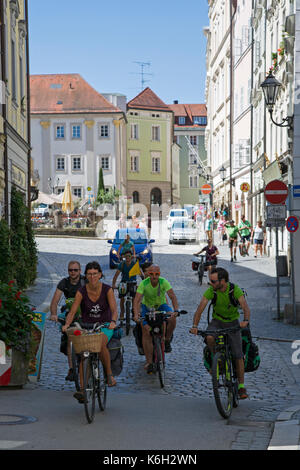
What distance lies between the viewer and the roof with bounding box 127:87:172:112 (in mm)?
88350

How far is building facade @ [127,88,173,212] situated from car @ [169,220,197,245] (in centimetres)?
4431

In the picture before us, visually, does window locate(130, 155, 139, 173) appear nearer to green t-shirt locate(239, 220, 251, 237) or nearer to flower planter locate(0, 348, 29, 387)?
green t-shirt locate(239, 220, 251, 237)

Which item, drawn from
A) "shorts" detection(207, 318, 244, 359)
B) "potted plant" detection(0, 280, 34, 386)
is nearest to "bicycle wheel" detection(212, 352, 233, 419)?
"shorts" detection(207, 318, 244, 359)

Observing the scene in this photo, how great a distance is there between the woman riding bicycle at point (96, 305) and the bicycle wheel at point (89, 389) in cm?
51

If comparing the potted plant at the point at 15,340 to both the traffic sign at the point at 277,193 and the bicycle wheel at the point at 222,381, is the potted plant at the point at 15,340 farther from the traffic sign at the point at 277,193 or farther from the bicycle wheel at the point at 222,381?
the traffic sign at the point at 277,193

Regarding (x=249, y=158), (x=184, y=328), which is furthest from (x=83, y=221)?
(x=184, y=328)

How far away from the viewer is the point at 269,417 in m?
7.37

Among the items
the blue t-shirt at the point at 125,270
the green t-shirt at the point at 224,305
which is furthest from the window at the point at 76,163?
the green t-shirt at the point at 224,305

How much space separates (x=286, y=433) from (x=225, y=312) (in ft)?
6.34

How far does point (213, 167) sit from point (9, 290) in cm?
5320

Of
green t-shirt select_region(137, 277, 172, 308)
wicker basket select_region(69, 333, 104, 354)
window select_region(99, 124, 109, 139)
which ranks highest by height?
window select_region(99, 124, 109, 139)

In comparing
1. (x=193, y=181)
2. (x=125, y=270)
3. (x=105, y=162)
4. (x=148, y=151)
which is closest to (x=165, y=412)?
(x=125, y=270)

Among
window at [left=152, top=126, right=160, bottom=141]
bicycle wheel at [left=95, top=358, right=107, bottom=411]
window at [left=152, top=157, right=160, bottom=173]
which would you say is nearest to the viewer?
bicycle wheel at [left=95, top=358, right=107, bottom=411]

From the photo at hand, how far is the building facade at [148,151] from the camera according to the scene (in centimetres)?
8612
